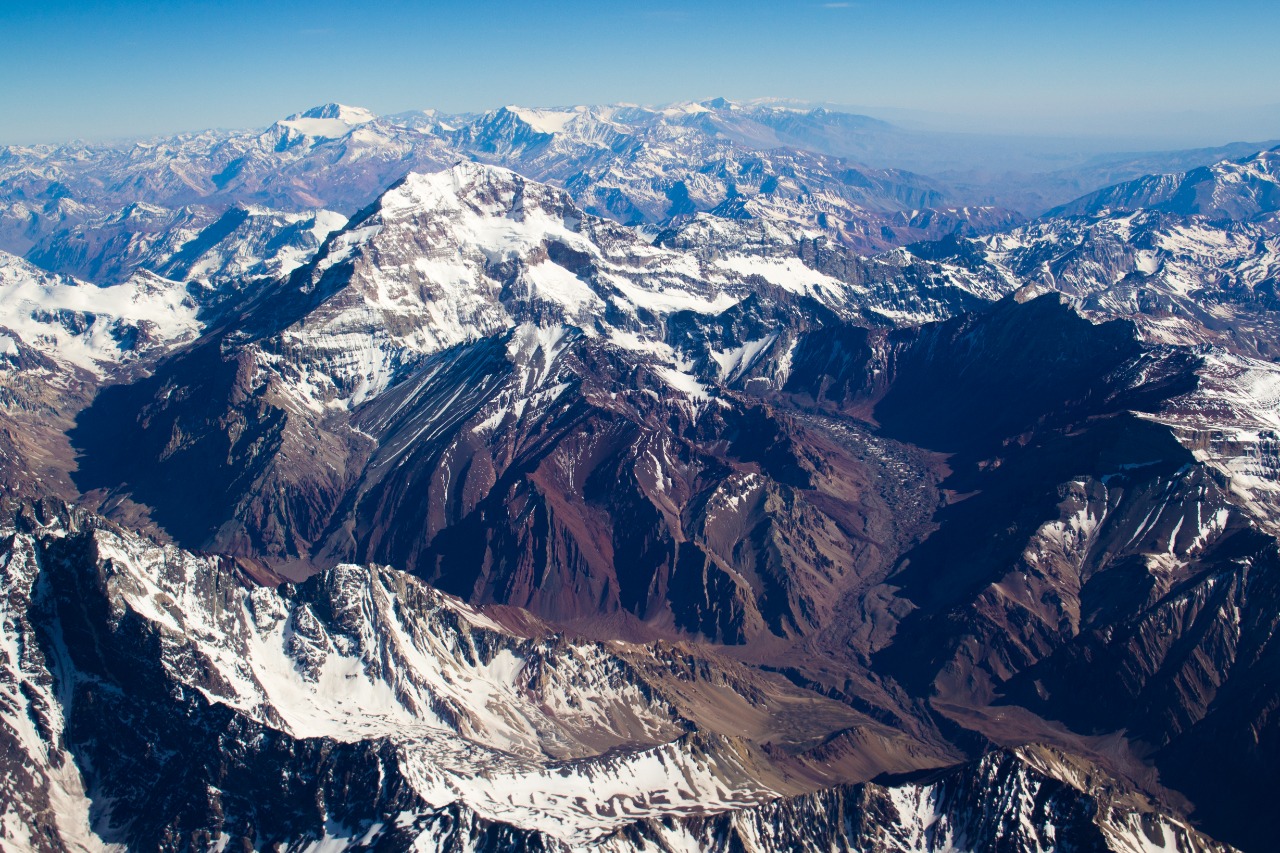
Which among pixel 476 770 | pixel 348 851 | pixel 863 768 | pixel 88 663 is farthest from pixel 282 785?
pixel 863 768

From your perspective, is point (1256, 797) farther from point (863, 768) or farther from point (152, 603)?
point (152, 603)

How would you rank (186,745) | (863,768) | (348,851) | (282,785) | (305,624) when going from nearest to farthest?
(348,851)
(282,785)
(186,745)
(305,624)
(863,768)

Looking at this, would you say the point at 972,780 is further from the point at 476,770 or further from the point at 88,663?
the point at 88,663

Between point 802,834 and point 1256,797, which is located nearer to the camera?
point 802,834

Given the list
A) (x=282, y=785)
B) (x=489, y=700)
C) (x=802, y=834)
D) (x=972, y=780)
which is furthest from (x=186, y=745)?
(x=972, y=780)

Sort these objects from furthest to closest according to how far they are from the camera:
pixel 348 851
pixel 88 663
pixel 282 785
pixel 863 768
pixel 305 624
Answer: pixel 863 768 → pixel 305 624 → pixel 88 663 → pixel 282 785 → pixel 348 851

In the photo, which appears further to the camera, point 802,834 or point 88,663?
point 88,663

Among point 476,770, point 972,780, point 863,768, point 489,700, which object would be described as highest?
point 972,780

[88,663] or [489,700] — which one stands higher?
[88,663]

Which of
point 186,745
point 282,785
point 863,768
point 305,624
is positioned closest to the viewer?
point 282,785
